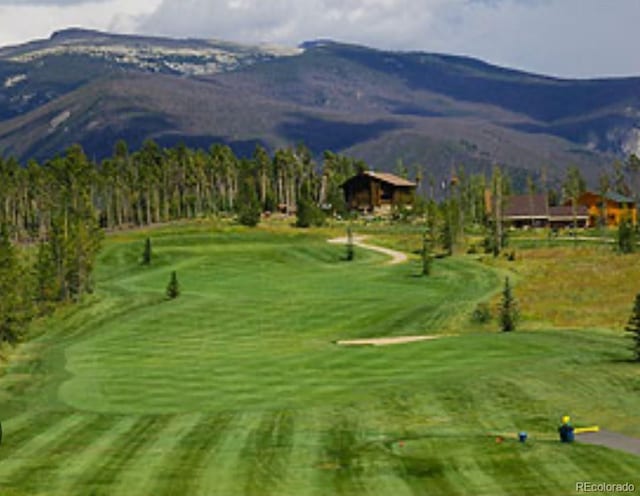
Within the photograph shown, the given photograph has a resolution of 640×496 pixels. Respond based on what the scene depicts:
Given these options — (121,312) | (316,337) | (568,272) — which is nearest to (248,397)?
(316,337)

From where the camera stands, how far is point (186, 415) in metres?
40.1

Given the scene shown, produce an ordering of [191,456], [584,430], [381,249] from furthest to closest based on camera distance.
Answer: [381,249]
[584,430]
[191,456]

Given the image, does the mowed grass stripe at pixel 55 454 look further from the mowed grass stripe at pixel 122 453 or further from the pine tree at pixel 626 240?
the pine tree at pixel 626 240

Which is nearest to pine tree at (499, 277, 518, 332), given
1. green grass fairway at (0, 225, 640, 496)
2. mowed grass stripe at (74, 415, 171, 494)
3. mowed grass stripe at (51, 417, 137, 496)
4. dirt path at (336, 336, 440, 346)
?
green grass fairway at (0, 225, 640, 496)

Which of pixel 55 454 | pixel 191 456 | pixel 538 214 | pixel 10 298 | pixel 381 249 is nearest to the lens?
pixel 191 456

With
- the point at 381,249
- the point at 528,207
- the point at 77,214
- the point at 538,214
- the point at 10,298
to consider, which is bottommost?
the point at 381,249

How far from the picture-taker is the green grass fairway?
97.7 feet

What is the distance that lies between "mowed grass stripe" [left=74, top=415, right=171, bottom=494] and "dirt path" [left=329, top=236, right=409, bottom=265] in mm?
83869

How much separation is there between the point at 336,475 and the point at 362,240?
12077 centimetres

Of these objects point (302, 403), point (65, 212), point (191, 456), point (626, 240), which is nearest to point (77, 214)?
point (65, 212)

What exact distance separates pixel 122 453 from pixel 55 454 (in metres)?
2.16

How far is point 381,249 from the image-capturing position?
5522 inches

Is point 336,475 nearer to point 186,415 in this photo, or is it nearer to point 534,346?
point 186,415

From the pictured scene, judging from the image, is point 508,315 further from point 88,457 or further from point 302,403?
point 88,457
